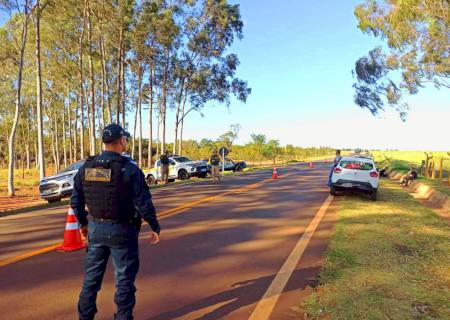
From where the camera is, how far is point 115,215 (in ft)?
11.7

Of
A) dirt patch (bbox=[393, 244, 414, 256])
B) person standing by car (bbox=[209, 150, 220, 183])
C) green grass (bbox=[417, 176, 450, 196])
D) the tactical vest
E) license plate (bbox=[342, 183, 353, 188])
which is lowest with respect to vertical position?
dirt patch (bbox=[393, 244, 414, 256])

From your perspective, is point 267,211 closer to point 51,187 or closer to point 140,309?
point 140,309

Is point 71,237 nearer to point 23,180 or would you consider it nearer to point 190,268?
point 190,268

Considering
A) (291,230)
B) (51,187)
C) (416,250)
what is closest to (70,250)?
(291,230)

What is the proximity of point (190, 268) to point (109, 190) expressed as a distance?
2747mm

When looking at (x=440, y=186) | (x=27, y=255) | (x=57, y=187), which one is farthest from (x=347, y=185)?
(x=27, y=255)

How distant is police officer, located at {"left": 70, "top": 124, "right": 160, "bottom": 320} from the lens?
11.6 ft

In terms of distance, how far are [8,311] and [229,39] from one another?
3668cm

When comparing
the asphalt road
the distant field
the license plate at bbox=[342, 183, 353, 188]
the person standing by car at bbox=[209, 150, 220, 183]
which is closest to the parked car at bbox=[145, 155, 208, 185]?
the person standing by car at bbox=[209, 150, 220, 183]

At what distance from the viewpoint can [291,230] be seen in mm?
8836

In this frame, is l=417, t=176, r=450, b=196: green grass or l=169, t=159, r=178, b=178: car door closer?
l=417, t=176, r=450, b=196: green grass

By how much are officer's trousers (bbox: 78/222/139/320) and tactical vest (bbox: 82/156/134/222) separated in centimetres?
10

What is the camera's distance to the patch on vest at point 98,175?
3.53m

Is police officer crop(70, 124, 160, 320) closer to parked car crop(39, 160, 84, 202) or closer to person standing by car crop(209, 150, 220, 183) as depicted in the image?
parked car crop(39, 160, 84, 202)
